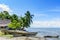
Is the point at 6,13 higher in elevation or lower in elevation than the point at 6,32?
higher

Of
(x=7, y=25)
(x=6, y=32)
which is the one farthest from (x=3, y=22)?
(x=6, y=32)

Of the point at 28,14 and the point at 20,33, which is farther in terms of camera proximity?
the point at 28,14

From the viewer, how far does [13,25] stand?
56.7 meters

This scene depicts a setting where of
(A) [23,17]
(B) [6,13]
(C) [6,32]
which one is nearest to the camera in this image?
(C) [6,32]

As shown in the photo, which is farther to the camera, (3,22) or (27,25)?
(27,25)

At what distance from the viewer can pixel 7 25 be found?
57.1 m

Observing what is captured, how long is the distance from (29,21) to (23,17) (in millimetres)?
2159

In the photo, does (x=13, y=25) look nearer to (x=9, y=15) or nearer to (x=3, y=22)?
(x=3, y=22)

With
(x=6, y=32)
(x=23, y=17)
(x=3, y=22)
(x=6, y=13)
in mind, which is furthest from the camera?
(x=6, y=13)

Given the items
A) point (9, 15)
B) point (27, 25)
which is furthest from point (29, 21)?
point (9, 15)

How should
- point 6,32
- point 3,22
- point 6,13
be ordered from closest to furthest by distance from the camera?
point 6,32
point 3,22
point 6,13

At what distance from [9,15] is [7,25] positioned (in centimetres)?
1159

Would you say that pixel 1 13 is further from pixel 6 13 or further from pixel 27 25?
pixel 27 25

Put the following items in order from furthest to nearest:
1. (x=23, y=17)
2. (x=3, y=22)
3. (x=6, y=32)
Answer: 1. (x=23, y=17)
2. (x=3, y=22)
3. (x=6, y=32)
